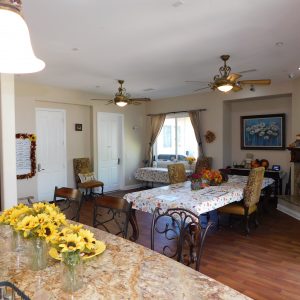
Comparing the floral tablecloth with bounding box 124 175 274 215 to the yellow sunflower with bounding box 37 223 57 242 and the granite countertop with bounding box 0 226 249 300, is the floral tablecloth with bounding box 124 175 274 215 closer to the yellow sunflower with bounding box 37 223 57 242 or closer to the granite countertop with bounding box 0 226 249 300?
the granite countertop with bounding box 0 226 249 300

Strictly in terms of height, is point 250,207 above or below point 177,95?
below

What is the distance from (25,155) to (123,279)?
541 cm

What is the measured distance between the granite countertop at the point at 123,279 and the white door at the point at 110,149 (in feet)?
20.0

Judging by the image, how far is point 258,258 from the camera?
3383mm

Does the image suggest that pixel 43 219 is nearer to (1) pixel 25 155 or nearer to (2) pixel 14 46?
(2) pixel 14 46

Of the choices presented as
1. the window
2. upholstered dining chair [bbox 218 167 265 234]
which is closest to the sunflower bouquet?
upholstered dining chair [bbox 218 167 265 234]

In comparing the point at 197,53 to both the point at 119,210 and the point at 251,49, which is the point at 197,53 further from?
the point at 119,210

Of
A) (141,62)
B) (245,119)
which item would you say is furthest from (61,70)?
(245,119)

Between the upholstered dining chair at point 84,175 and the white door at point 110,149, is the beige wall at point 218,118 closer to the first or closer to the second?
the white door at point 110,149

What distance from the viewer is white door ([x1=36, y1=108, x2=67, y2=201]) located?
6457mm

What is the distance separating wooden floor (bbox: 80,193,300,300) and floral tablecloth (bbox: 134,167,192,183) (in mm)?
2563

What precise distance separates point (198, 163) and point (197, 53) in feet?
12.1

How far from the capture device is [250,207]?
13.9ft

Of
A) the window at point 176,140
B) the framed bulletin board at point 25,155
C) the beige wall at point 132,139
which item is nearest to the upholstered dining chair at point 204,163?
the window at point 176,140
